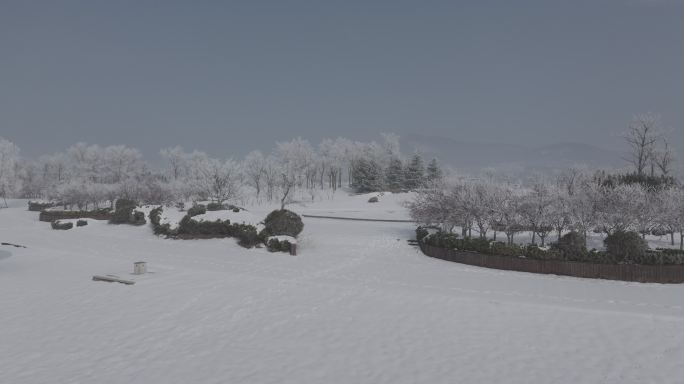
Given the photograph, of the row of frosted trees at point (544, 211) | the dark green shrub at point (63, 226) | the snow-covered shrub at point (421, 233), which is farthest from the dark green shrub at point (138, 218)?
the snow-covered shrub at point (421, 233)

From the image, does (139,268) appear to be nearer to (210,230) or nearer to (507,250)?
(210,230)

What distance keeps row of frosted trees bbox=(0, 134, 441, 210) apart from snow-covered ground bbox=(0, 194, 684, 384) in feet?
155

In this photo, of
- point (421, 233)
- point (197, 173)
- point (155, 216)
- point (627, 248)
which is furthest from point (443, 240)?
point (197, 173)

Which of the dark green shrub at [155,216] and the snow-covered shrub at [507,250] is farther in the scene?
the dark green shrub at [155,216]

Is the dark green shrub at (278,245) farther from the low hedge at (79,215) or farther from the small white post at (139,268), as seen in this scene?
the low hedge at (79,215)

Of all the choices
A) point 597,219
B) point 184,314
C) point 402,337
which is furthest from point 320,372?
point 597,219

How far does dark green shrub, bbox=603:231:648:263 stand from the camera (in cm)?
2237

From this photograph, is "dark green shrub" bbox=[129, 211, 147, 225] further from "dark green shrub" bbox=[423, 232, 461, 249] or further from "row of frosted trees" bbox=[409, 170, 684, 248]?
"dark green shrub" bbox=[423, 232, 461, 249]

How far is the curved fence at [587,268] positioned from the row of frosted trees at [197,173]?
160 feet

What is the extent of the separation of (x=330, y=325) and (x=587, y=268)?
14236mm

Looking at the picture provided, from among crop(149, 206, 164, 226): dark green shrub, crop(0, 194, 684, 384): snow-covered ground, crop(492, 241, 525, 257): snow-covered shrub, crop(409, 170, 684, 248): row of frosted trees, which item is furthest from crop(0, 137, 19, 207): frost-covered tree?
crop(492, 241, 525, 257): snow-covered shrub

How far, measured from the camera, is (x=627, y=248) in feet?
74.4

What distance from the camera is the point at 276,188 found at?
334ft

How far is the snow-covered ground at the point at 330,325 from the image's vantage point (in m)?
11.2
